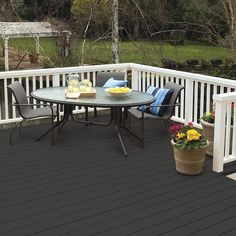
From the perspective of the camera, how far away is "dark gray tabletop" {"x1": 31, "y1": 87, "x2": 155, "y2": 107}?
484cm

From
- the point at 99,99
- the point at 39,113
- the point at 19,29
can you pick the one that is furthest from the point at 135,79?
the point at 19,29

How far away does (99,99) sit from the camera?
5.09m

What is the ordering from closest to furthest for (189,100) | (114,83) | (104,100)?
1. (104,100)
2. (189,100)
3. (114,83)

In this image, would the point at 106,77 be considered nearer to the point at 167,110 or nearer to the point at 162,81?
the point at 162,81

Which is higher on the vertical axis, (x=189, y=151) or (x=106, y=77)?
(x=106, y=77)

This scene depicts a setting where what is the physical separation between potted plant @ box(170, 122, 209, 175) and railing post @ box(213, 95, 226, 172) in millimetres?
153

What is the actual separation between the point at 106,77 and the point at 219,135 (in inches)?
102

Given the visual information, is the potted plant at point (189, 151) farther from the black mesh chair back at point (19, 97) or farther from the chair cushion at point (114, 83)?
the black mesh chair back at point (19, 97)

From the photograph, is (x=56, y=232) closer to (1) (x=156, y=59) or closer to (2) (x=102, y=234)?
(2) (x=102, y=234)

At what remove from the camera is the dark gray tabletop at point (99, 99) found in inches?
191

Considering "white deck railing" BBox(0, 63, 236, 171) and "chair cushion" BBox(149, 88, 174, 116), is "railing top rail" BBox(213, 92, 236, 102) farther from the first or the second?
"chair cushion" BBox(149, 88, 174, 116)

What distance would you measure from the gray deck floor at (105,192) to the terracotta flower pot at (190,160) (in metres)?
0.07

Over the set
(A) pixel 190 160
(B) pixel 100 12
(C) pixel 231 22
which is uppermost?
(B) pixel 100 12

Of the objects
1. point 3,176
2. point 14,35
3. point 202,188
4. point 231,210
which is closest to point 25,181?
point 3,176
